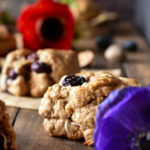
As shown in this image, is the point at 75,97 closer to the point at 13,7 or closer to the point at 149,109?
the point at 149,109

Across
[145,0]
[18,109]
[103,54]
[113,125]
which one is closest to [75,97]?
[113,125]

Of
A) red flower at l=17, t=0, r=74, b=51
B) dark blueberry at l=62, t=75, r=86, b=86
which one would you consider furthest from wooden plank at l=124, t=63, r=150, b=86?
dark blueberry at l=62, t=75, r=86, b=86

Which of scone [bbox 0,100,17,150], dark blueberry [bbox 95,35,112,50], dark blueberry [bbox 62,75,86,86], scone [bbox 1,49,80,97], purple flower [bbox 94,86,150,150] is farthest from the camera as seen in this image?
dark blueberry [bbox 95,35,112,50]

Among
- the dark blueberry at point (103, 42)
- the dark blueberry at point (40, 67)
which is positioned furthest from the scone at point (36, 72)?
the dark blueberry at point (103, 42)

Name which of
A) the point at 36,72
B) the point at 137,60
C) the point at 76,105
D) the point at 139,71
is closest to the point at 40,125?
the point at 76,105

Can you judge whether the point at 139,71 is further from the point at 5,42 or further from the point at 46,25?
the point at 5,42

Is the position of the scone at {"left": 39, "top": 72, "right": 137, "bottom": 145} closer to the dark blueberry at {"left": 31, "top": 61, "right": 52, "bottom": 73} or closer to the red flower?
the dark blueberry at {"left": 31, "top": 61, "right": 52, "bottom": 73}
